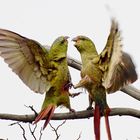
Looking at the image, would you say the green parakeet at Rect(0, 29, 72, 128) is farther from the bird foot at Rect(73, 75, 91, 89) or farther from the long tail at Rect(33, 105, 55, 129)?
the bird foot at Rect(73, 75, 91, 89)

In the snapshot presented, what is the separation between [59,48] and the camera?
3.11 m

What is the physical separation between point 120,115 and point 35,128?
2.14 ft

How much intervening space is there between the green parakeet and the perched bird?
0.60 ft

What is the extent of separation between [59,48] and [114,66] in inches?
21.3

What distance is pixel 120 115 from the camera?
106 inches

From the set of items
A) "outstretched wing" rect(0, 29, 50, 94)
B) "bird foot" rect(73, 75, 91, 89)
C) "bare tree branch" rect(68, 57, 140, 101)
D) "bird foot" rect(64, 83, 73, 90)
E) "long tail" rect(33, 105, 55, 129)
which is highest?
"outstretched wing" rect(0, 29, 50, 94)

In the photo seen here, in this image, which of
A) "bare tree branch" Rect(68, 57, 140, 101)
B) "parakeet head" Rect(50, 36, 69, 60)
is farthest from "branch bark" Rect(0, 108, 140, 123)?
"bare tree branch" Rect(68, 57, 140, 101)

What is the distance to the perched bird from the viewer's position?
2613 mm

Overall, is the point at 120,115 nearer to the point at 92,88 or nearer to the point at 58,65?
the point at 92,88

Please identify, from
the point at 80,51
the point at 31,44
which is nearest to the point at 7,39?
the point at 31,44

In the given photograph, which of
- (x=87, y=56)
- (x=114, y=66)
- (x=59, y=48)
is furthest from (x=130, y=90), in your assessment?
(x=114, y=66)

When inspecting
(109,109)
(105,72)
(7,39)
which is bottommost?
(109,109)

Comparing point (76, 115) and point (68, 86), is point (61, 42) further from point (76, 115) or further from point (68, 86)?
point (76, 115)

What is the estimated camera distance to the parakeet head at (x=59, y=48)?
3076 mm
